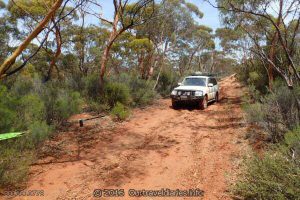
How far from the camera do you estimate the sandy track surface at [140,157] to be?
18.1 feet

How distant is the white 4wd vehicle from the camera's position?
47.6 ft

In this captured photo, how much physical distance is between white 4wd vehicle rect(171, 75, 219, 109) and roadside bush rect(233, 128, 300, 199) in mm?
9410

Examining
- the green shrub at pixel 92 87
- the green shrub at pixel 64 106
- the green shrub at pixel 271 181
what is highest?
the green shrub at pixel 92 87

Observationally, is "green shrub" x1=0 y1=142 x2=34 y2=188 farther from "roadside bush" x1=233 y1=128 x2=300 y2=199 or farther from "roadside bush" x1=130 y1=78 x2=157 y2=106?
"roadside bush" x1=130 y1=78 x2=157 y2=106

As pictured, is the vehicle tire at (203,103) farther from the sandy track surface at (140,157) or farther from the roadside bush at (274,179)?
the roadside bush at (274,179)


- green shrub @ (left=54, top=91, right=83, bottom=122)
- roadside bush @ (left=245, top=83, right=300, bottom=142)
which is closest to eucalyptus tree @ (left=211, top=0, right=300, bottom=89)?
roadside bush @ (left=245, top=83, right=300, bottom=142)

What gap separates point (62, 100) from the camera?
9422mm

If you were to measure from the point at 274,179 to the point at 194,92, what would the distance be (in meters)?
10.3

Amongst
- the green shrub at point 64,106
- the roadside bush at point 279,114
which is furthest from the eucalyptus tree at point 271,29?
the green shrub at point 64,106

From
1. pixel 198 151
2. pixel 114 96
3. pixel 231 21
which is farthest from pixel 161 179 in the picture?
pixel 231 21

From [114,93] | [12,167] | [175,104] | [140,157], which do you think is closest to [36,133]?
[12,167]

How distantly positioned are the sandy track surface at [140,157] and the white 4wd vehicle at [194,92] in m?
3.16

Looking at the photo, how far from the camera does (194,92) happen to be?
1452cm

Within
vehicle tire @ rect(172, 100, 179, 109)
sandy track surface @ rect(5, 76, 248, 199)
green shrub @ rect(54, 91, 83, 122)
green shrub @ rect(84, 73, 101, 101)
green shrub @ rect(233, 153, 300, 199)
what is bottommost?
sandy track surface @ rect(5, 76, 248, 199)
